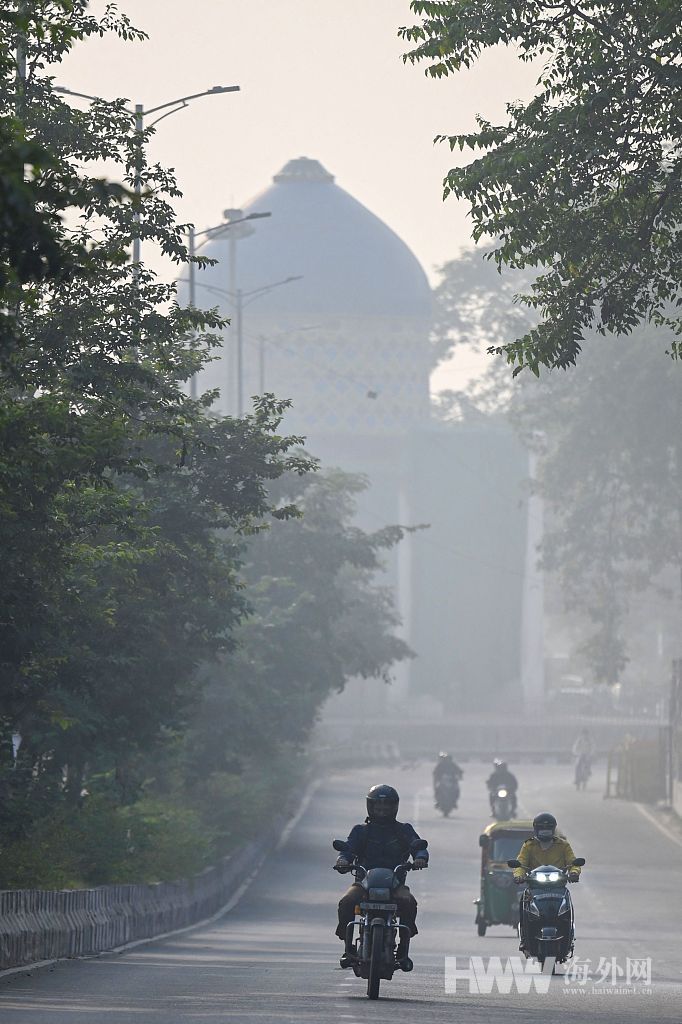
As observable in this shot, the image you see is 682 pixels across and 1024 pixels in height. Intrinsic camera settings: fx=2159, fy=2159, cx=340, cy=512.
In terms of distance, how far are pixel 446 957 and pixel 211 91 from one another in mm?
13293

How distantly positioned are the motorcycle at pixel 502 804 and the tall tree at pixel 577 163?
27.9 m

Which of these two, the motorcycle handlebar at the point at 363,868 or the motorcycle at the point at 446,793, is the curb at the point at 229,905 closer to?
the motorcycle at the point at 446,793

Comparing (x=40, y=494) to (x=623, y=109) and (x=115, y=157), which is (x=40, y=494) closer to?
(x=115, y=157)

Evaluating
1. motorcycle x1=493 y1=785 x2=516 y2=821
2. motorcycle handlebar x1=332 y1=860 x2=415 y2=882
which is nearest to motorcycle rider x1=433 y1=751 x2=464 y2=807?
motorcycle x1=493 y1=785 x2=516 y2=821

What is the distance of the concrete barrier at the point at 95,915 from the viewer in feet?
69.7

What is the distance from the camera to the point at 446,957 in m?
24.7

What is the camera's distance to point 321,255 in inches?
3637

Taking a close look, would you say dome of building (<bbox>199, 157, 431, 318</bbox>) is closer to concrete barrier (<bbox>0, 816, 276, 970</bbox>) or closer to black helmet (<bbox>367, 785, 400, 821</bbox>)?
concrete barrier (<bbox>0, 816, 276, 970</bbox>)

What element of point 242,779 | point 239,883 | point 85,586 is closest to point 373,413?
point 242,779

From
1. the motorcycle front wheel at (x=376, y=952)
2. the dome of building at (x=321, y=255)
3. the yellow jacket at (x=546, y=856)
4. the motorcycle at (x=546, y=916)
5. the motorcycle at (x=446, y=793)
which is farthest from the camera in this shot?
the dome of building at (x=321, y=255)

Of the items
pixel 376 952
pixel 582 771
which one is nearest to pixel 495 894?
pixel 376 952

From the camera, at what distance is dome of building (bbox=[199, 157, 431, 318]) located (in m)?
91.3

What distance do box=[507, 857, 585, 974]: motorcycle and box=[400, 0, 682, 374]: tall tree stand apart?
505 centimetres

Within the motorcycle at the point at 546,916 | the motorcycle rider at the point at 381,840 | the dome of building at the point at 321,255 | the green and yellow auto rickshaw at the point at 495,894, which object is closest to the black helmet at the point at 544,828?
the motorcycle at the point at 546,916
